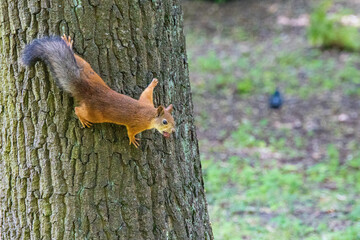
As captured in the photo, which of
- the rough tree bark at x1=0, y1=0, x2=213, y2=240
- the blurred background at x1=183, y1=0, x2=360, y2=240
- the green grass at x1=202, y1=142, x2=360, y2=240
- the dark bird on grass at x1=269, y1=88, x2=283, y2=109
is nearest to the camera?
the rough tree bark at x1=0, y1=0, x2=213, y2=240

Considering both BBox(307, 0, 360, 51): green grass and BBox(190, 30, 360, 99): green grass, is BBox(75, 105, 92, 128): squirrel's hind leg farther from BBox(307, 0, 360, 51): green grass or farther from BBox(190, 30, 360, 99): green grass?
BBox(307, 0, 360, 51): green grass

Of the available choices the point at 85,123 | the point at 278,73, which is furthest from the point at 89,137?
the point at 278,73

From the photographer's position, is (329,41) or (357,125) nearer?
(357,125)

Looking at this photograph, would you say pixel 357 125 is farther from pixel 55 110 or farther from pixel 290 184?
pixel 55 110

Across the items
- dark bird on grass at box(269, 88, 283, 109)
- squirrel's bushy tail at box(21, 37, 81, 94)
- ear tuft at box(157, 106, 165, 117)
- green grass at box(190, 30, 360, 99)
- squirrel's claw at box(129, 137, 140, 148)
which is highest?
green grass at box(190, 30, 360, 99)

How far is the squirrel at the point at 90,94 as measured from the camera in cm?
224

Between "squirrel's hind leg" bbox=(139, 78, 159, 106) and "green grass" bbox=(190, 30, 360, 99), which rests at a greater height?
"green grass" bbox=(190, 30, 360, 99)

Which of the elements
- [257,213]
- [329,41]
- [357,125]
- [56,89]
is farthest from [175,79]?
[329,41]

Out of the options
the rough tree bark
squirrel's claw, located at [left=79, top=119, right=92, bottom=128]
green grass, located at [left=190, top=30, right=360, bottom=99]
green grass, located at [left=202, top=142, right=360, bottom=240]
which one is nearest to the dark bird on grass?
green grass, located at [left=190, top=30, right=360, bottom=99]

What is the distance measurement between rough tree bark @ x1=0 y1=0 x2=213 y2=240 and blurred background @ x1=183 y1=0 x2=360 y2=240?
1975 millimetres

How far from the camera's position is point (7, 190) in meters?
2.60

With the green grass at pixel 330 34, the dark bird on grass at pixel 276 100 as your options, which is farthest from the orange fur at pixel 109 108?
the green grass at pixel 330 34

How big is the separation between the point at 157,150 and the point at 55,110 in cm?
61

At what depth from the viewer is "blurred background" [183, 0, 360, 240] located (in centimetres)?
484
